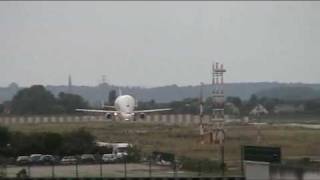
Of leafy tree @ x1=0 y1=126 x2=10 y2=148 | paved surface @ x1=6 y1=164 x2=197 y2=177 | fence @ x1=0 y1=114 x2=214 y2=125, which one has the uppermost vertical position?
fence @ x1=0 y1=114 x2=214 y2=125

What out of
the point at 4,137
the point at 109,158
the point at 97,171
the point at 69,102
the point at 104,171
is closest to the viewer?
the point at 97,171

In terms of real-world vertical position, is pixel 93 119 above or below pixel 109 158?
above

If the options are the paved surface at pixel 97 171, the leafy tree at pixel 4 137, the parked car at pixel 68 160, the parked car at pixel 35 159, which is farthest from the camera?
the leafy tree at pixel 4 137

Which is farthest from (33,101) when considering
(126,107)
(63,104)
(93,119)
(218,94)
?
(218,94)

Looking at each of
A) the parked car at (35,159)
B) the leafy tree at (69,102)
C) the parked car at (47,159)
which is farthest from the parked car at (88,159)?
the leafy tree at (69,102)

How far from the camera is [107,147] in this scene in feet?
160

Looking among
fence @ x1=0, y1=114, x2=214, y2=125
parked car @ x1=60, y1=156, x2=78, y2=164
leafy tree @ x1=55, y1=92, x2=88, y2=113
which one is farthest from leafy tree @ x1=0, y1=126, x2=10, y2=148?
leafy tree @ x1=55, y1=92, x2=88, y2=113

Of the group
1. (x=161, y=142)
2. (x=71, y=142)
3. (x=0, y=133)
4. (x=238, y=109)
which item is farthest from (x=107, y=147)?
(x=238, y=109)

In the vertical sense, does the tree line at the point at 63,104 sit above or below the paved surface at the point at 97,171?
above

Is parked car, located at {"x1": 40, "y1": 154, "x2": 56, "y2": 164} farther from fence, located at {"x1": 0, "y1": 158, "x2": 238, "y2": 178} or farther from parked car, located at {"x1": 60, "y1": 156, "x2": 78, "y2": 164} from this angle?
fence, located at {"x1": 0, "y1": 158, "x2": 238, "y2": 178}

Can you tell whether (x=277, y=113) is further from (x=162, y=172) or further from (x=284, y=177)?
(x=284, y=177)

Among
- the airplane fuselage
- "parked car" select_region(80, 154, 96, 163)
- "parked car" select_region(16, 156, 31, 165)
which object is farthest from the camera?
the airplane fuselage

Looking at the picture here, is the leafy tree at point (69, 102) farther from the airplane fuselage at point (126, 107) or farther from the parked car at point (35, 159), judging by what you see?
the parked car at point (35, 159)

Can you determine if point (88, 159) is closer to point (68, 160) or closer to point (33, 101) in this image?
point (68, 160)
